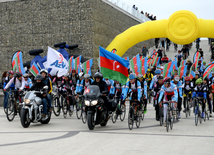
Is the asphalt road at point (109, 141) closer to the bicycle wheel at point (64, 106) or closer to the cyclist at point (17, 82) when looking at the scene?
the cyclist at point (17, 82)

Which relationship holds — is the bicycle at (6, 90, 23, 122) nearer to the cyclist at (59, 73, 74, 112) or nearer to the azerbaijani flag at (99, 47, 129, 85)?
the cyclist at (59, 73, 74, 112)

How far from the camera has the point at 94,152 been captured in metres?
7.86

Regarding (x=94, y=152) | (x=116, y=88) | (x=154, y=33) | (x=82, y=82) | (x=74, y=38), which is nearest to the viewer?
(x=94, y=152)

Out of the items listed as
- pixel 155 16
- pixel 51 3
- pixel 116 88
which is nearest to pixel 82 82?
pixel 116 88

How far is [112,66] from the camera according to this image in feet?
48.3

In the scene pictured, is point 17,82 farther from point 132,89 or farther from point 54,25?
point 54,25

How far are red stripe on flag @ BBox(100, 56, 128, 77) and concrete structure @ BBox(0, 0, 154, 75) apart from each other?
1600cm

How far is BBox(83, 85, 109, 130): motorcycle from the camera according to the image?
1193 centimetres

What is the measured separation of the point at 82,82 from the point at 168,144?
24.0ft

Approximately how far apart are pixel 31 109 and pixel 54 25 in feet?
66.2

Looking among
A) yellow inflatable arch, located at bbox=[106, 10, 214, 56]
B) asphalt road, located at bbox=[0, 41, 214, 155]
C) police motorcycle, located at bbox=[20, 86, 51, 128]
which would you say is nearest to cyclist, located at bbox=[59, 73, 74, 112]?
police motorcycle, located at bbox=[20, 86, 51, 128]

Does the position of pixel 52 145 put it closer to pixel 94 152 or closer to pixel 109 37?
pixel 94 152

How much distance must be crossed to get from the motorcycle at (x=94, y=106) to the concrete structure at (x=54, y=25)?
18.3 metres

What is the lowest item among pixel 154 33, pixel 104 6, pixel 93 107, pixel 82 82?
pixel 93 107
